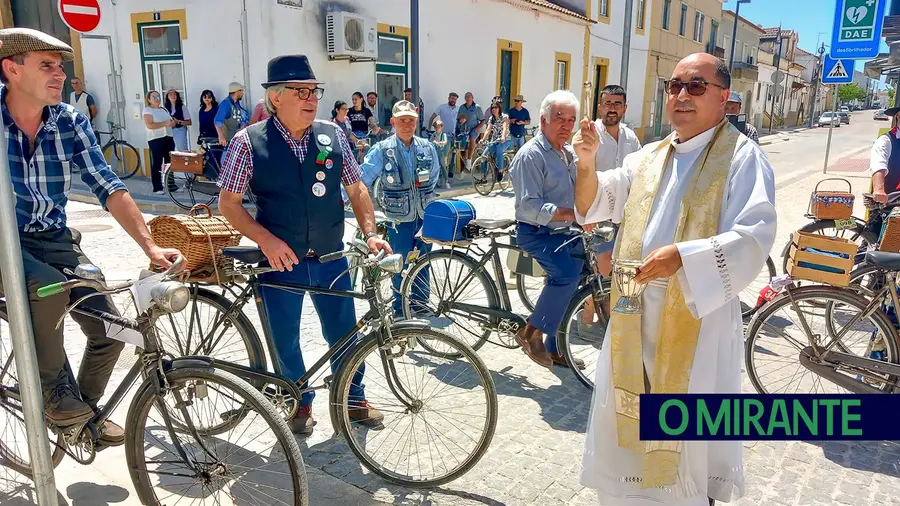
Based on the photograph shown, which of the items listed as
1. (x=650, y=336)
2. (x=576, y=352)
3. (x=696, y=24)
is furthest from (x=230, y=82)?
(x=696, y=24)

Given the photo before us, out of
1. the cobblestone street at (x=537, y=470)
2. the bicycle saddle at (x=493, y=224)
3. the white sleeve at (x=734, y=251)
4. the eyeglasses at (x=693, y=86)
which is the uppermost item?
the eyeglasses at (x=693, y=86)

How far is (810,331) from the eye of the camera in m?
3.71

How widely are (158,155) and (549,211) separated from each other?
9387 millimetres

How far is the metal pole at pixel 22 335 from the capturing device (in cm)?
188

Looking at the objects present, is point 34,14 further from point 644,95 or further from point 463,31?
point 644,95

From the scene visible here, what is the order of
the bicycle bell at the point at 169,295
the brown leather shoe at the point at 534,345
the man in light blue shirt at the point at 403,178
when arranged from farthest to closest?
the man in light blue shirt at the point at 403,178, the brown leather shoe at the point at 534,345, the bicycle bell at the point at 169,295

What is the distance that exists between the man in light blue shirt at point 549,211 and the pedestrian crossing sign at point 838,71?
12.2m

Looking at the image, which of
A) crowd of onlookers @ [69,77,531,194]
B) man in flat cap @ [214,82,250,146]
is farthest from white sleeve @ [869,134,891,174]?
man in flat cap @ [214,82,250,146]

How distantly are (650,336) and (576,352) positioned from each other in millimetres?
2321

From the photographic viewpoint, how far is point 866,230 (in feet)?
17.8

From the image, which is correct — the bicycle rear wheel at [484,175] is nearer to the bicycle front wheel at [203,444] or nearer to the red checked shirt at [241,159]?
the red checked shirt at [241,159]

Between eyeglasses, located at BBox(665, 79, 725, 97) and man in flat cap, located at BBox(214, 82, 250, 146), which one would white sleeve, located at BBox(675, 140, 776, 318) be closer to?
eyeglasses, located at BBox(665, 79, 725, 97)

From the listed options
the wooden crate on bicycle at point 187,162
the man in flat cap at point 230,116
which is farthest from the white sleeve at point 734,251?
the man in flat cap at point 230,116

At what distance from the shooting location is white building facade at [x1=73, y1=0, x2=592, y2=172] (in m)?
11.4
